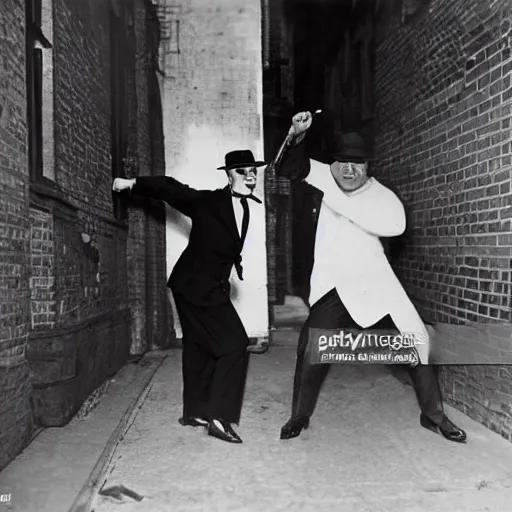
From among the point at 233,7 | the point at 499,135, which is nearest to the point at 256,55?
the point at 233,7

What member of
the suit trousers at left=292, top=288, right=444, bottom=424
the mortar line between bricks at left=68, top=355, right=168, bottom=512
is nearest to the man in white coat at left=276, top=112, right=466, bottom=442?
the suit trousers at left=292, top=288, right=444, bottom=424

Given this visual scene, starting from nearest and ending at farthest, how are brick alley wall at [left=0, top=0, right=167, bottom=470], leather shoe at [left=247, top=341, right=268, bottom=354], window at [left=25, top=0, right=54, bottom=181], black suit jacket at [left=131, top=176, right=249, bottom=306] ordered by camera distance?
brick alley wall at [left=0, top=0, right=167, bottom=470]
window at [left=25, top=0, right=54, bottom=181]
black suit jacket at [left=131, top=176, right=249, bottom=306]
leather shoe at [left=247, top=341, right=268, bottom=354]

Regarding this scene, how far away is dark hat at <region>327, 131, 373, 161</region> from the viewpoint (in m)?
3.67

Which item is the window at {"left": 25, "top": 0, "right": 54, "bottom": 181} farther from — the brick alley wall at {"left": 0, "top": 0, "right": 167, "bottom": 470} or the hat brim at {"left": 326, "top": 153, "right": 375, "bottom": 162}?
the hat brim at {"left": 326, "top": 153, "right": 375, "bottom": 162}

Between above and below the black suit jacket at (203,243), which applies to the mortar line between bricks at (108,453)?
below

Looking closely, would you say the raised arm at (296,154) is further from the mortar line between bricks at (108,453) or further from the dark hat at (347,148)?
the mortar line between bricks at (108,453)

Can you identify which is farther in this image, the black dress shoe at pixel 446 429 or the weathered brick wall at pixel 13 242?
the black dress shoe at pixel 446 429

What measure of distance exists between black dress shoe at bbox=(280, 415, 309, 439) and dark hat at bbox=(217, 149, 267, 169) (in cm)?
175

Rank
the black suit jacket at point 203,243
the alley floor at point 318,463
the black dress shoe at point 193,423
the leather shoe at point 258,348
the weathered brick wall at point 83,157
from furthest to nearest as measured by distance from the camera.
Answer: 1. the leather shoe at point 258,348
2. the weathered brick wall at point 83,157
3. the black dress shoe at point 193,423
4. the black suit jacket at point 203,243
5. the alley floor at point 318,463

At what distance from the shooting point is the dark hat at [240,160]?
370cm

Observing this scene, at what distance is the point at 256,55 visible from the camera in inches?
165

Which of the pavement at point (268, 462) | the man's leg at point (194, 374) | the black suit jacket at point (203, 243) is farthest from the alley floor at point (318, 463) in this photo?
the black suit jacket at point (203, 243)

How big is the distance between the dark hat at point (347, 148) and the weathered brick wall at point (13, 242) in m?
2.02

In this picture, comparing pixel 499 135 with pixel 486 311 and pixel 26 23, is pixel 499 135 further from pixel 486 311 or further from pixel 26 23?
pixel 26 23
